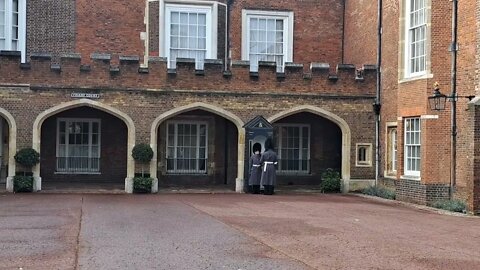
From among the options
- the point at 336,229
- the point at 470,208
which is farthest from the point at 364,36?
the point at 336,229

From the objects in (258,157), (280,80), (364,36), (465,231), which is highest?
(364,36)

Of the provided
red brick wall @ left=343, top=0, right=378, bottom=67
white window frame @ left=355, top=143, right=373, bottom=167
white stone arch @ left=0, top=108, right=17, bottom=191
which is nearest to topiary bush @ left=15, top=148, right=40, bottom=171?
white stone arch @ left=0, top=108, right=17, bottom=191

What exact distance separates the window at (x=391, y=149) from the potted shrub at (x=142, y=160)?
8081 millimetres

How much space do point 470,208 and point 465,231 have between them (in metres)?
3.78

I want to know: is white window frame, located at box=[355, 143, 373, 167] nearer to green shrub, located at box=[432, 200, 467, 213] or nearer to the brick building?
the brick building

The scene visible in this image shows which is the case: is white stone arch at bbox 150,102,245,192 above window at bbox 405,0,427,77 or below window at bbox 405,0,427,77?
below

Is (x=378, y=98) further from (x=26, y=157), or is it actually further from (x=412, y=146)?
(x=26, y=157)

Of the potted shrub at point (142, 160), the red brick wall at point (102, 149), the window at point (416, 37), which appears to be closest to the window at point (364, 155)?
the window at point (416, 37)

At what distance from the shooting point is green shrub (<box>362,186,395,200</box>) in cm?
2067

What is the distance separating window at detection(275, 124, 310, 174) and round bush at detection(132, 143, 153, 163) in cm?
617

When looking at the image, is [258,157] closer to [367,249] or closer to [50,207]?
[50,207]

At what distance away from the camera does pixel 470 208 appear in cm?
1659

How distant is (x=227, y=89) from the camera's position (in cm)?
2178

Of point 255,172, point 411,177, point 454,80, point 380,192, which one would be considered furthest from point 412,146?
point 255,172
